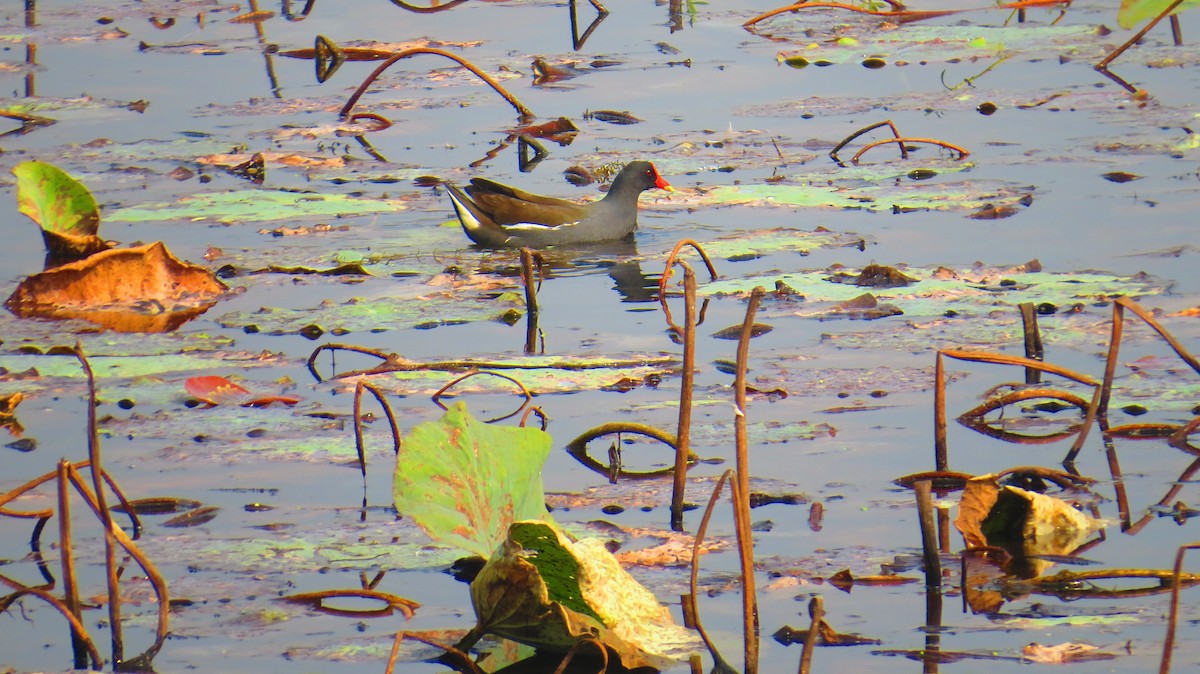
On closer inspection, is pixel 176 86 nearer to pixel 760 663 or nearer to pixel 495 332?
pixel 495 332

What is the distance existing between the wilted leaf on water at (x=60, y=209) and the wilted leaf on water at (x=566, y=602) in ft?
12.6

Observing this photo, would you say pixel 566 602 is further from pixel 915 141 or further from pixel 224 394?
pixel 915 141

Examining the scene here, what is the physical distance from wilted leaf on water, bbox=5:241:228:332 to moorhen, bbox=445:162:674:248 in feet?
5.32

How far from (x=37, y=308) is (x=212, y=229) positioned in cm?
164

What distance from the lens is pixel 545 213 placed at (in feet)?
26.4

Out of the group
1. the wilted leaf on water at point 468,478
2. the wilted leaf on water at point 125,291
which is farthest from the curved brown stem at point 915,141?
the wilted leaf on water at point 468,478

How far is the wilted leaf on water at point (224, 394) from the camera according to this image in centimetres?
502

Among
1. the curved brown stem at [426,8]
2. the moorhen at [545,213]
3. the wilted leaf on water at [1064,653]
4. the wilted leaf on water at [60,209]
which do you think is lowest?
the moorhen at [545,213]

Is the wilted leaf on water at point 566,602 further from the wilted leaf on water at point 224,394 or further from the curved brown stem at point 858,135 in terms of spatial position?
the curved brown stem at point 858,135

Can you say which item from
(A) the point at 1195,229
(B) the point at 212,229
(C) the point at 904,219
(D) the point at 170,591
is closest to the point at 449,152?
(B) the point at 212,229

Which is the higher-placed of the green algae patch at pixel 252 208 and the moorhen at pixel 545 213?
the green algae patch at pixel 252 208

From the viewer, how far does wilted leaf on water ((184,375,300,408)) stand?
198 inches

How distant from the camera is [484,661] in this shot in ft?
11.0

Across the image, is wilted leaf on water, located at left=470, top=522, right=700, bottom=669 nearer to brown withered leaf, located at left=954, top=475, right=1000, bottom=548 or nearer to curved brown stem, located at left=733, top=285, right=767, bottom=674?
curved brown stem, located at left=733, top=285, right=767, bottom=674
